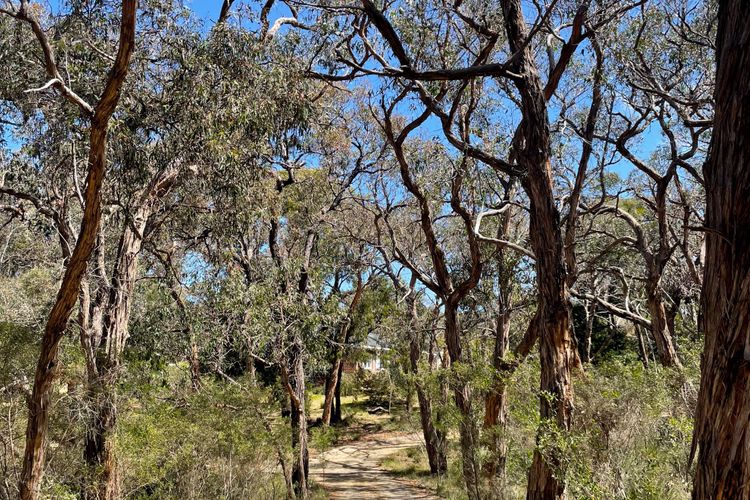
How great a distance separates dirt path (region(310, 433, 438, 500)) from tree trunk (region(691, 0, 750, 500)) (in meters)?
10.4

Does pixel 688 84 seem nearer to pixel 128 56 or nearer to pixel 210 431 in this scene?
pixel 128 56

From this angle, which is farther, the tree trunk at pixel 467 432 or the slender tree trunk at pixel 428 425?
the slender tree trunk at pixel 428 425

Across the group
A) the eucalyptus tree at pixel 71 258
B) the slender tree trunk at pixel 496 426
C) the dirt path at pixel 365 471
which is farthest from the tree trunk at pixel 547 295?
the dirt path at pixel 365 471

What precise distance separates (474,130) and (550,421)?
17.9 ft

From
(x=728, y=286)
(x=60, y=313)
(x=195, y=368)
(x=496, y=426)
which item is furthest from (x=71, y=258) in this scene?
(x=195, y=368)

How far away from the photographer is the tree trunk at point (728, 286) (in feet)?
8.75

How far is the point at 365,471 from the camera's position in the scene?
16422 millimetres

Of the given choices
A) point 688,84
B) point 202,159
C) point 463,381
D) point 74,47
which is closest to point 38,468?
point 202,159

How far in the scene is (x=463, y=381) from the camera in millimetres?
8773

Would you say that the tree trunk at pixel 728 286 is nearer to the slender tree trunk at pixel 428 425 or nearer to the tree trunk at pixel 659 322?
the tree trunk at pixel 659 322

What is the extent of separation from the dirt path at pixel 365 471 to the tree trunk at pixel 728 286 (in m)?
10.4

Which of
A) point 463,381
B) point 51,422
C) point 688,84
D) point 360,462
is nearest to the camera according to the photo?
point 51,422

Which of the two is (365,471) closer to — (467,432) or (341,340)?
(341,340)

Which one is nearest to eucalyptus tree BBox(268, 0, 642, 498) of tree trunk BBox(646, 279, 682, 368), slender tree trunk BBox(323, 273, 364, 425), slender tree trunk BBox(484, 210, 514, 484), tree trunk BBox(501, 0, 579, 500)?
tree trunk BBox(501, 0, 579, 500)
